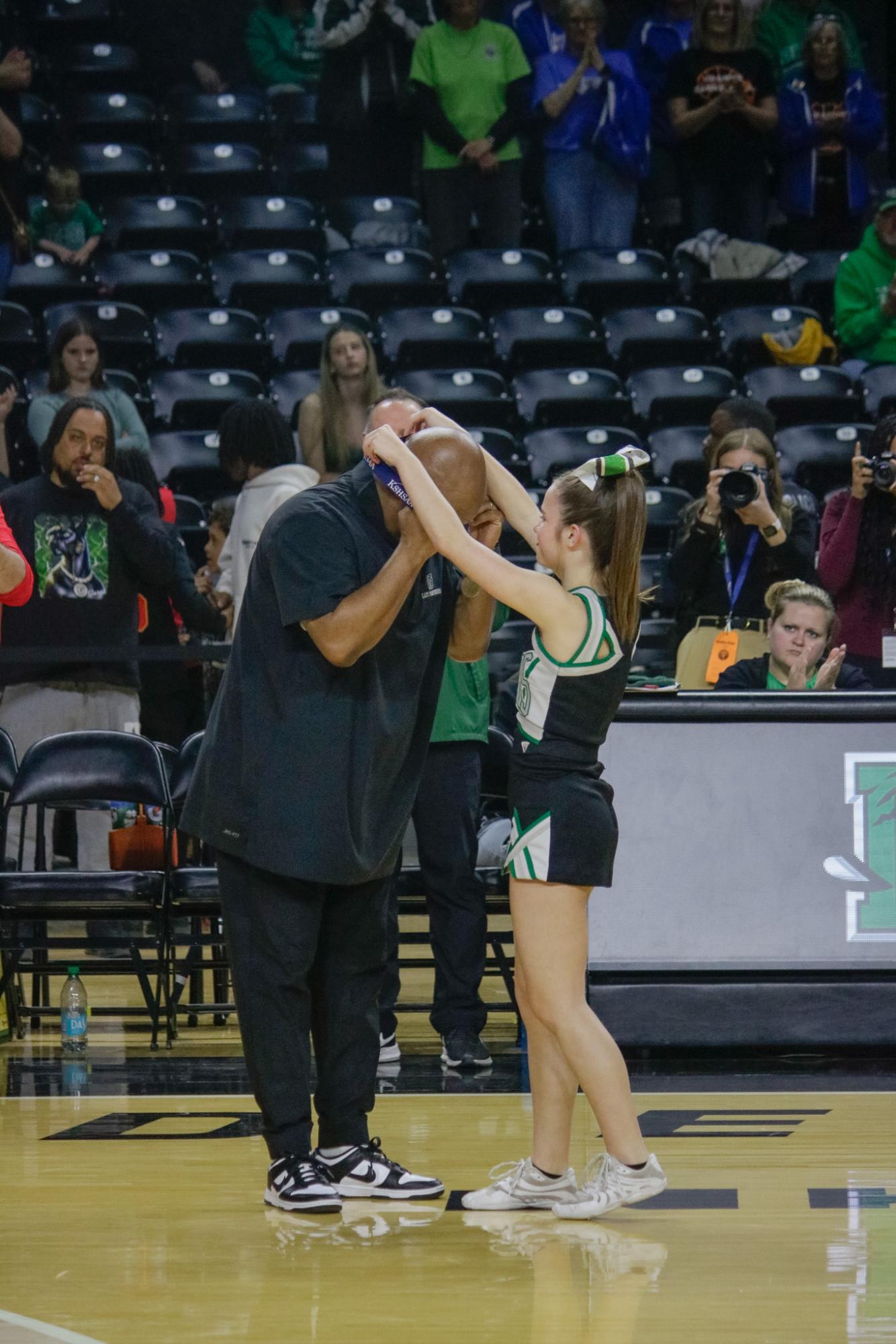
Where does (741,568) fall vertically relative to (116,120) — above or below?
below

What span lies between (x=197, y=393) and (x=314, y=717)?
6.73m

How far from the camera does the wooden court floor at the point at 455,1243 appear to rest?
3.02m

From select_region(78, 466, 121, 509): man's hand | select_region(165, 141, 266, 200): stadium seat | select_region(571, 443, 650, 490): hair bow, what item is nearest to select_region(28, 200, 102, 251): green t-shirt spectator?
select_region(165, 141, 266, 200): stadium seat

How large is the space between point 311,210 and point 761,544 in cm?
631

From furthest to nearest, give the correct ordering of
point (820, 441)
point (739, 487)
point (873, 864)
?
point (820, 441) → point (739, 487) → point (873, 864)

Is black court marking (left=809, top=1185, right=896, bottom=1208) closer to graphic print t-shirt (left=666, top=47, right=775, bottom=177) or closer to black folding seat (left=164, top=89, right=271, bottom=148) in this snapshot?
graphic print t-shirt (left=666, top=47, right=775, bottom=177)

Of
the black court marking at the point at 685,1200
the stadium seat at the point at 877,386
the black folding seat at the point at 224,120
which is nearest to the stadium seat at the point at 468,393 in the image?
the stadium seat at the point at 877,386

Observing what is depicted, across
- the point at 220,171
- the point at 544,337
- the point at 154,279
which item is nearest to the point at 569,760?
the point at 544,337

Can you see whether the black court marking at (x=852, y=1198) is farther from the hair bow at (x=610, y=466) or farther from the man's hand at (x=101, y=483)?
the man's hand at (x=101, y=483)

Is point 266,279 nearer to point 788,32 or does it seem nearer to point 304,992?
point 788,32

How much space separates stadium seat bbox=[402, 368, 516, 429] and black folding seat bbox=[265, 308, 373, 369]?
0.53m

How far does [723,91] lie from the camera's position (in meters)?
10.9

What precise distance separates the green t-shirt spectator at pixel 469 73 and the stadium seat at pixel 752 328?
5.04 ft

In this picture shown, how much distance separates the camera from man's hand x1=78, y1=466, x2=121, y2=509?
6605mm
